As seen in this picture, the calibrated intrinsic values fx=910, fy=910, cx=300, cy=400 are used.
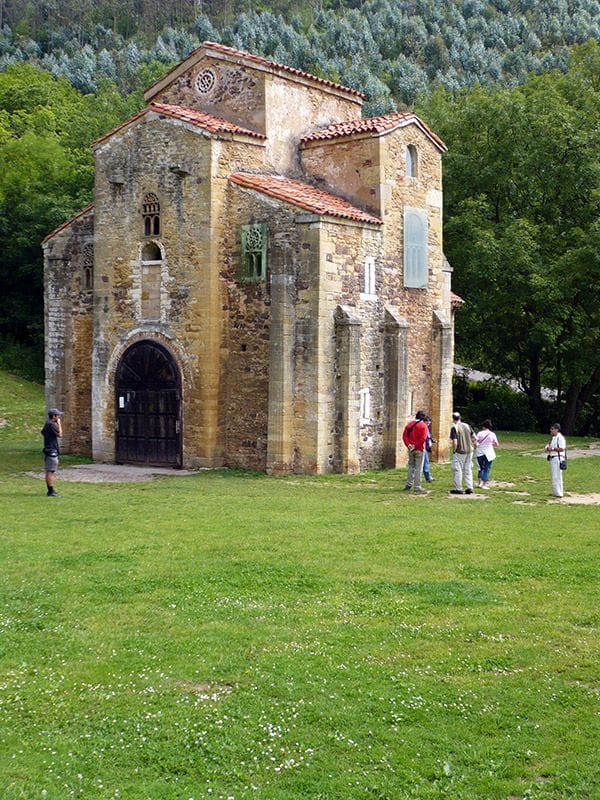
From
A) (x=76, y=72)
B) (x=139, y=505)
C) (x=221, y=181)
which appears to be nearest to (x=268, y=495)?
(x=139, y=505)

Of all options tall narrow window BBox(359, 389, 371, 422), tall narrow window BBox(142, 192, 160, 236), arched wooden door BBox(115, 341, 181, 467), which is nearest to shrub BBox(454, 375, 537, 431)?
tall narrow window BBox(359, 389, 371, 422)

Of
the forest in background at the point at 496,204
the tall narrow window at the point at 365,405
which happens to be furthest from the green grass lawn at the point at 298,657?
the forest in background at the point at 496,204

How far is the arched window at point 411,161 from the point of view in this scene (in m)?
24.4

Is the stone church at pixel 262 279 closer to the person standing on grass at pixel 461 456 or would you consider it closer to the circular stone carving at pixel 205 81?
the circular stone carving at pixel 205 81

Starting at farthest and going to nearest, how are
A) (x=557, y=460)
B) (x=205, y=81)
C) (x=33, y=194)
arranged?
(x=33, y=194)
(x=205, y=81)
(x=557, y=460)

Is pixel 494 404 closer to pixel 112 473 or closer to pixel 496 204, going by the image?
pixel 496 204

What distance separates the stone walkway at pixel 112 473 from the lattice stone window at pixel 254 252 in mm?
4999

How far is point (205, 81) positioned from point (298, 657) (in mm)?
19658

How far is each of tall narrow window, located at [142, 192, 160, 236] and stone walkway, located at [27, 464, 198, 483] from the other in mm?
5996

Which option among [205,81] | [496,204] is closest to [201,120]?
[205,81]

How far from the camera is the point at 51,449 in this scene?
59.1ft

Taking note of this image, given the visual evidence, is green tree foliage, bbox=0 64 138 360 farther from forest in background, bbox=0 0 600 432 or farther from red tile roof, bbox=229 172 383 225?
red tile roof, bbox=229 172 383 225

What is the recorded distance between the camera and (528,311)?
35031 mm

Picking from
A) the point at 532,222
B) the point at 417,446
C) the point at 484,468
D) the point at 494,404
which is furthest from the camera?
the point at 494,404
